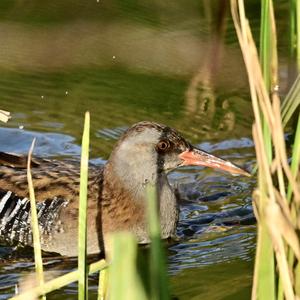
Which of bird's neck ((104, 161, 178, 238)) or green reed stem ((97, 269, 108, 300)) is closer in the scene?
green reed stem ((97, 269, 108, 300))

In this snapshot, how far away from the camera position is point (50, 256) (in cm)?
627

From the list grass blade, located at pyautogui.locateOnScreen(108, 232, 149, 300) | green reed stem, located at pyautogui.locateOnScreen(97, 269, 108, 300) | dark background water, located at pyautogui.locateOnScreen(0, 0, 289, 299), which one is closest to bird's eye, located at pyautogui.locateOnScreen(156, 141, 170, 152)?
dark background water, located at pyautogui.locateOnScreen(0, 0, 289, 299)

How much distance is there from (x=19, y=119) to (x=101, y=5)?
1.91 metres

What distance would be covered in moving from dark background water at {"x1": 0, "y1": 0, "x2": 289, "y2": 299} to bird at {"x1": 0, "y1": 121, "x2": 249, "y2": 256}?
0.16 metres

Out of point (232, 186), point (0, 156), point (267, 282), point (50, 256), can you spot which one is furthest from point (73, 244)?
point (267, 282)

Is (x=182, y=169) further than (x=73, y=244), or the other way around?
(x=182, y=169)

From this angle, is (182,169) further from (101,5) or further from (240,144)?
(101,5)

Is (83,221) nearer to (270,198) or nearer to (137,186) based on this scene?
(270,198)

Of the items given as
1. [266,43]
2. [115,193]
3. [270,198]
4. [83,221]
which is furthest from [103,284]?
[115,193]

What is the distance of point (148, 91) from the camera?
321 inches

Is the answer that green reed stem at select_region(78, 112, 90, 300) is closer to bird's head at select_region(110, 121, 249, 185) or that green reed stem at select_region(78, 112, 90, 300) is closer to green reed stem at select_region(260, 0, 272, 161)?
green reed stem at select_region(260, 0, 272, 161)

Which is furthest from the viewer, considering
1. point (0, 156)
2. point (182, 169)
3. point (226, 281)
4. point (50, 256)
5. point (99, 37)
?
point (99, 37)

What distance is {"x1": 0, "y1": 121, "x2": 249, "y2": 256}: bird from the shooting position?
6379 mm

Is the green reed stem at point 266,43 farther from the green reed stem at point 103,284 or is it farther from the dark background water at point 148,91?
the dark background water at point 148,91
